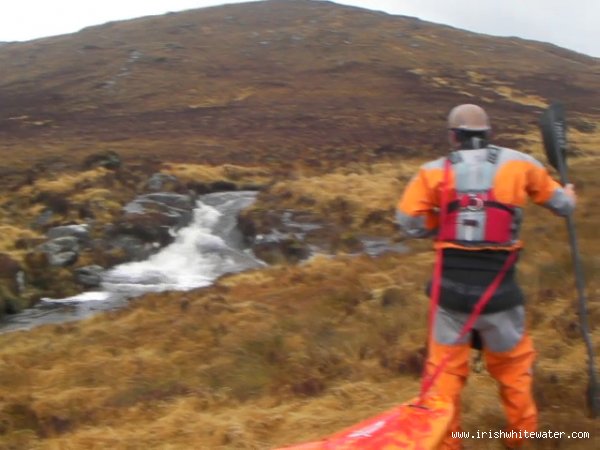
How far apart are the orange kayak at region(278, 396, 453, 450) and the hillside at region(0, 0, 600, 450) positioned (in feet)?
2.50

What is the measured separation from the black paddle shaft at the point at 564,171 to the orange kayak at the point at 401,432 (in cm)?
133

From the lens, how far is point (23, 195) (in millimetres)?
23625

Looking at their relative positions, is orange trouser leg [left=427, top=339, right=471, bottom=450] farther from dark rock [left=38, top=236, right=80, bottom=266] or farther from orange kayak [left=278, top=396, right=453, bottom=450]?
dark rock [left=38, top=236, right=80, bottom=266]

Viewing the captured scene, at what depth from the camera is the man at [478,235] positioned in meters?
4.14

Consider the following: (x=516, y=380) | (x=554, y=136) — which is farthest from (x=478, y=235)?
(x=554, y=136)

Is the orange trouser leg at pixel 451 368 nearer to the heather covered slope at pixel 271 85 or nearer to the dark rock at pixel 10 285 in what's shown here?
the dark rock at pixel 10 285

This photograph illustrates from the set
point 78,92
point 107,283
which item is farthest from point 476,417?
point 78,92

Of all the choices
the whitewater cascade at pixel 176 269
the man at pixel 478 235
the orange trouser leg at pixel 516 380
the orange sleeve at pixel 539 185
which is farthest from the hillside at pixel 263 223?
the orange sleeve at pixel 539 185

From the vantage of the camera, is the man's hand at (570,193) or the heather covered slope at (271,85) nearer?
the man's hand at (570,193)

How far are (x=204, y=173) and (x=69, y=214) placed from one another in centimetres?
742

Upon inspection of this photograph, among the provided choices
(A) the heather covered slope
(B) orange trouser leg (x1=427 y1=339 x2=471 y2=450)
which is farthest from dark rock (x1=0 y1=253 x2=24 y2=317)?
(A) the heather covered slope

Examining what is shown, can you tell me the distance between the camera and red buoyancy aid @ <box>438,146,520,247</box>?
13.5 feet

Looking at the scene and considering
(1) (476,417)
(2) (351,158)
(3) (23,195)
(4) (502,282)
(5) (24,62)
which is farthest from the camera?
(5) (24,62)

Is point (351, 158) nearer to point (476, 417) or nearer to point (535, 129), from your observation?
point (535, 129)
